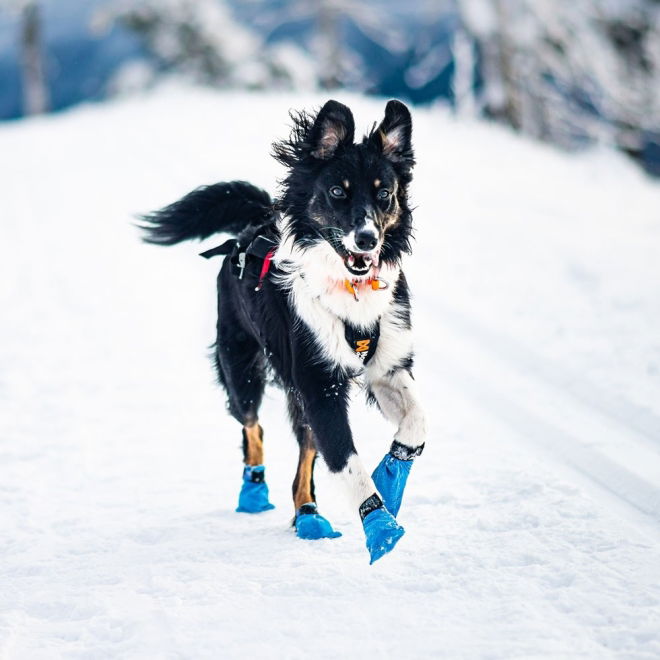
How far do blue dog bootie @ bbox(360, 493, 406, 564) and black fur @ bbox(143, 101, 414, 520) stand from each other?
11.2 inches

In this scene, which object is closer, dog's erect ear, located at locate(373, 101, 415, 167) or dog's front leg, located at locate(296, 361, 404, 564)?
dog's front leg, located at locate(296, 361, 404, 564)

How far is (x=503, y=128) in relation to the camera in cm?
2145

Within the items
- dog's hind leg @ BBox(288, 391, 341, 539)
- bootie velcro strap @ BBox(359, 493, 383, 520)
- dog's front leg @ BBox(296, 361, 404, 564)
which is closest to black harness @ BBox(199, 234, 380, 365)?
dog's front leg @ BBox(296, 361, 404, 564)

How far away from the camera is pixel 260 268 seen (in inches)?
182

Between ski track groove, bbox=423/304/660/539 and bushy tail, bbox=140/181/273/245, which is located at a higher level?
bushy tail, bbox=140/181/273/245

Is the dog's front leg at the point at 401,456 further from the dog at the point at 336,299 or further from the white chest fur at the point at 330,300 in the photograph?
the white chest fur at the point at 330,300

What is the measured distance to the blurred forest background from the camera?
23047 mm

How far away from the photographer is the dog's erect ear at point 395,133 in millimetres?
4410

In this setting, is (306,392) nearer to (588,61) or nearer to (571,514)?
(571,514)

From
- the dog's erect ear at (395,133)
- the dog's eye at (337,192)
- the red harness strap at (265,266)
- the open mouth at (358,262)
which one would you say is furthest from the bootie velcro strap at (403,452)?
the dog's erect ear at (395,133)

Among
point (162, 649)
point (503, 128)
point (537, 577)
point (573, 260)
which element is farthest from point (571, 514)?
point (503, 128)

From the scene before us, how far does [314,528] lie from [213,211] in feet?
7.36

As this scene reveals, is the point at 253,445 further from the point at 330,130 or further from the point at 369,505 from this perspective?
the point at 330,130

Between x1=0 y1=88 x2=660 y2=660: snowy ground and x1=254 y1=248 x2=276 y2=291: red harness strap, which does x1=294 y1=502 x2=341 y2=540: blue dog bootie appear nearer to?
x1=0 y1=88 x2=660 y2=660: snowy ground
